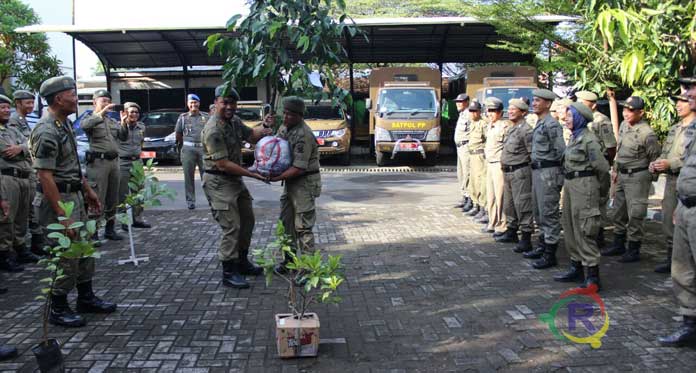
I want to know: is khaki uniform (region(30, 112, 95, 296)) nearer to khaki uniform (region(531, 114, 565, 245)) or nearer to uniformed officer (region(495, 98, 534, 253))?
khaki uniform (region(531, 114, 565, 245))

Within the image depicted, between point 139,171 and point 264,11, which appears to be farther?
point 139,171

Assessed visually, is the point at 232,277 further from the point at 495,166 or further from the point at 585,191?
the point at 495,166

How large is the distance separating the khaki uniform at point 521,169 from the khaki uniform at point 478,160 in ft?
5.64

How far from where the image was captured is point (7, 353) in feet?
13.2

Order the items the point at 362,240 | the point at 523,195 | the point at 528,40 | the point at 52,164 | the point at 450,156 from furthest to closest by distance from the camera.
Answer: the point at 450,156, the point at 528,40, the point at 362,240, the point at 523,195, the point at 52,164

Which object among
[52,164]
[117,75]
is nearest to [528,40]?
[52,164]

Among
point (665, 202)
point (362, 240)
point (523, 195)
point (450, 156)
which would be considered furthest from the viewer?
point (450, 156)

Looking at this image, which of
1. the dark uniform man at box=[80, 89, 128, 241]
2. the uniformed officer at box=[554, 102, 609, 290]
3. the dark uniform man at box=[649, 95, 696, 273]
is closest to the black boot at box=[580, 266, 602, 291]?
the uniformed officer at box=[554, 102, 609, 290]

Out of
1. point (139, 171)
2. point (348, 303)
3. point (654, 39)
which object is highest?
point (654, 39)

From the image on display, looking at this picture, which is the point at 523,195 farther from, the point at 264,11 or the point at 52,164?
the point at 52,164

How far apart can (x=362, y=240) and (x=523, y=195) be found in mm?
2113

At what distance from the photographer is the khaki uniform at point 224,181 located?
548 cm

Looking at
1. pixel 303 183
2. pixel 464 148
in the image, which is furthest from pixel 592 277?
pixel 464 148

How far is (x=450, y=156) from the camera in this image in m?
20.5
